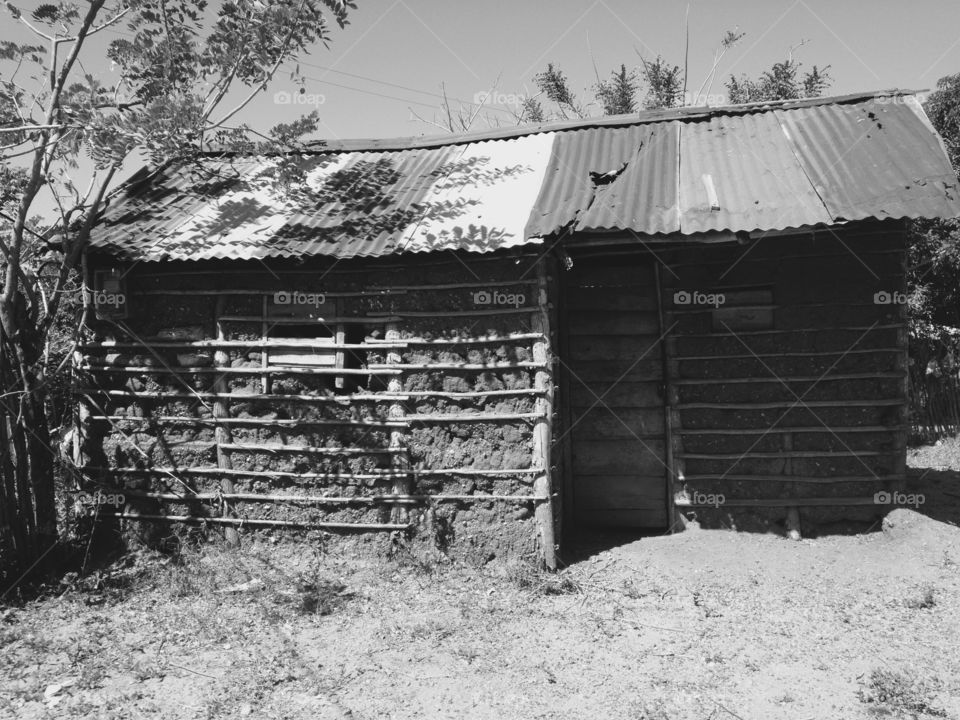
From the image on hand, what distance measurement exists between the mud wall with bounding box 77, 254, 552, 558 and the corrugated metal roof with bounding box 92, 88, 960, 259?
1.08 feet

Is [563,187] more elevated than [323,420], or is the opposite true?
[563,187]

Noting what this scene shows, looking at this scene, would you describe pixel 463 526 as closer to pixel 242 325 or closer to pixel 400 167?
pixel 242 325

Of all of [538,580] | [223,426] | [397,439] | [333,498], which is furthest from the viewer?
[223,426]

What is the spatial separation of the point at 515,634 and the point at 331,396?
99.6 inches

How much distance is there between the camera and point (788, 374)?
6141 mm

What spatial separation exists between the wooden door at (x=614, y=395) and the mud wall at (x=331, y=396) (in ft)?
3.44

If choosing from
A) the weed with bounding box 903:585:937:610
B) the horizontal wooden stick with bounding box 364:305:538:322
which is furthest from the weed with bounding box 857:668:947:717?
the horizontal wooden stick with bounding box 364:305:538:322

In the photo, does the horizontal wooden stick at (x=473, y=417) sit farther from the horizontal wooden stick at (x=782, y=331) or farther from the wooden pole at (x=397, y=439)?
the horizontal wooden stick at (x=782, y=331)

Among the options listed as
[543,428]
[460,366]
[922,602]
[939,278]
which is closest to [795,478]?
[922,602]

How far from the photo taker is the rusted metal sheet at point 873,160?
5.42 m

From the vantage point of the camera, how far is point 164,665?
4625 mm

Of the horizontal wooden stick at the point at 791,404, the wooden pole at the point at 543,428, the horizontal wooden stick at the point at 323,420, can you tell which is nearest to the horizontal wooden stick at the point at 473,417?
the horizontal wooden stick at the point at 323,420

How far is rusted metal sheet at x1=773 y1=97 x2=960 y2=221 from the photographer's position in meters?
5.42

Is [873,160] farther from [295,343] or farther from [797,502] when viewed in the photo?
[295,343]
